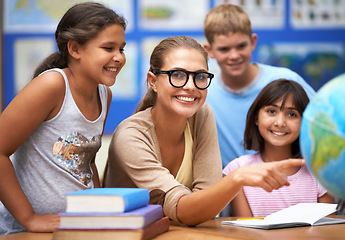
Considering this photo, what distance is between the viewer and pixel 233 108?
2.89 m

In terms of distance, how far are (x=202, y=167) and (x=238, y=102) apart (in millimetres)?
1073

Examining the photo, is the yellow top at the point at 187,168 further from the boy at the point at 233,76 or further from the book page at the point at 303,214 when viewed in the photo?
the boy at the point at 233,76

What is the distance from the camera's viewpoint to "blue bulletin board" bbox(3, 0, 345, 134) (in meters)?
3.81

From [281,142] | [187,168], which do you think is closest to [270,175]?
[187,168]

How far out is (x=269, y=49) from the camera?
3881 mm

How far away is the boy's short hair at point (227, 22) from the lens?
2.83 meters

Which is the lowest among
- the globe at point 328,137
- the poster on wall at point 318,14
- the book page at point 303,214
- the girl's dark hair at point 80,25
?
the book page at point 303,214

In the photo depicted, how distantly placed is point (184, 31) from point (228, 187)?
8.61 ft

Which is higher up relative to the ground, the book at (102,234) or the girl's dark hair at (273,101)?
the girl's dark hair at (273,101)

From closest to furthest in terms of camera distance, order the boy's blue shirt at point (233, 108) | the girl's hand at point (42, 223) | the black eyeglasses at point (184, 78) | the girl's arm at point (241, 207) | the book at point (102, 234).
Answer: the book at point (102, 234), the girl's hand at point (42, 223), the black eyeglasses at point (184, 78), the girl's arm at point (241, 207), the boy's blue shirt at point (233, 108)

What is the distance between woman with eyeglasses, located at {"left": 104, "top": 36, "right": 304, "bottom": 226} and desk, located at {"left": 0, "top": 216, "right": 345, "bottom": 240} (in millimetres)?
76

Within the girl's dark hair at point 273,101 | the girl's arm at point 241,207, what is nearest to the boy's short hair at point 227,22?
the girl's dark hair at point 273,101

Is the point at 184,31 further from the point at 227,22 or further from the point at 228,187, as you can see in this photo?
the point at 228,187

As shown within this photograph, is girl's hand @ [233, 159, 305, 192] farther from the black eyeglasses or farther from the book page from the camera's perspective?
the black eyeglasses
